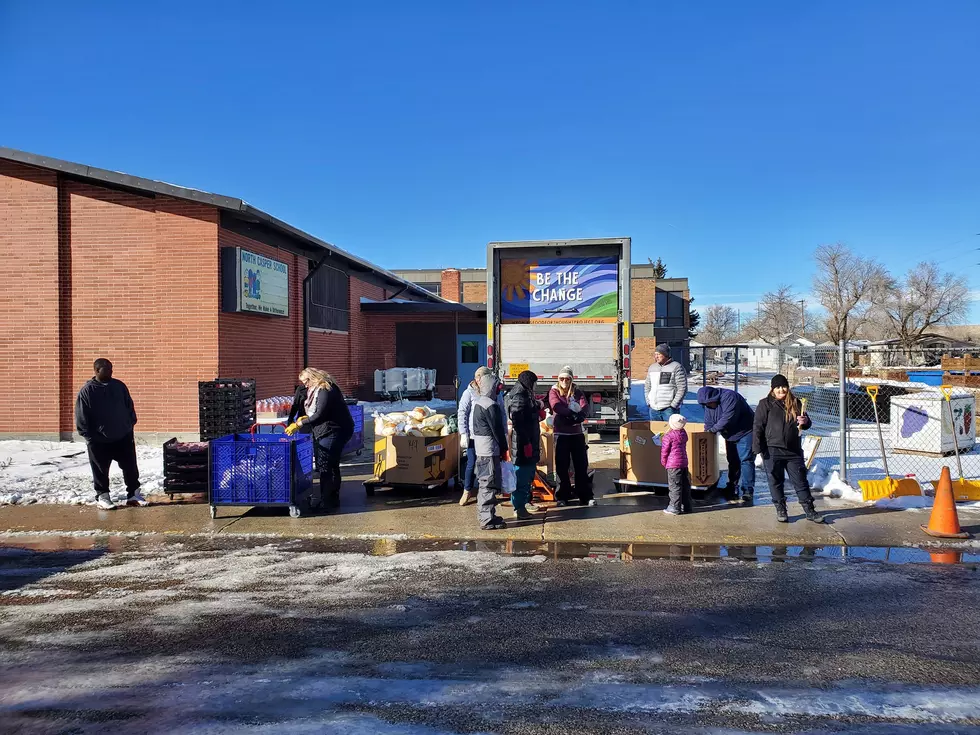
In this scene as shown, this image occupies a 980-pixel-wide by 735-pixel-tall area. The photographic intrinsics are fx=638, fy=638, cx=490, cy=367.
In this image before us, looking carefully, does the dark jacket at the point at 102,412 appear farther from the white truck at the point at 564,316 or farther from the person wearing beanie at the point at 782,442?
the person wearing beanie at the point at 782,442

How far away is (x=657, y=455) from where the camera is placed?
823 cm

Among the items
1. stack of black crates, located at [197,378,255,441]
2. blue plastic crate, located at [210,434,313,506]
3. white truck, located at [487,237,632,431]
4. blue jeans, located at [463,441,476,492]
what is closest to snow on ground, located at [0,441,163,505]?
stack of black crates, located at [197,378,255,441]

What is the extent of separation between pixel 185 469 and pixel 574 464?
16.2 feet

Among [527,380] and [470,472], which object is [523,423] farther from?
[470,472]

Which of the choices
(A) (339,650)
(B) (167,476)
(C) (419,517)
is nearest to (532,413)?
(C) (419,517)

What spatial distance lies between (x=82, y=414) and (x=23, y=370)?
19.4ft

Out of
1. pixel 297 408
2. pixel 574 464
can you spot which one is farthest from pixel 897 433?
pixel 297 408

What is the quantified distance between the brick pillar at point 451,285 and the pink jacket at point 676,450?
33.7m

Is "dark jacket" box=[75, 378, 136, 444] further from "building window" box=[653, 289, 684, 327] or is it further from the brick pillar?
"building window" box=[653, 289, 684, 327]

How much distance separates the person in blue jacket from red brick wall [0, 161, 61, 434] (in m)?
11.5

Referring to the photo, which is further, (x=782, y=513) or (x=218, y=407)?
(x=218, y=407)

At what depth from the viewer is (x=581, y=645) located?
4.03 metres

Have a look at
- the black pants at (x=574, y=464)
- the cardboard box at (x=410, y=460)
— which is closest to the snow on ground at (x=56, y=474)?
the cardboard box at (x=410, y=460)

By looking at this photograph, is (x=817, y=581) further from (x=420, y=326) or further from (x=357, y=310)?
(x=420, y=326)
